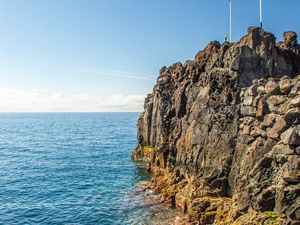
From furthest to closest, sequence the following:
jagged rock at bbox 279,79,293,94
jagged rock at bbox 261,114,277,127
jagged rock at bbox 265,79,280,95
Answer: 1. jagged rock at bbox 265,79,280,95
2. jagged rock at bbox 261,114,277,127
3. jagged rock at bbox 279,79,293,94

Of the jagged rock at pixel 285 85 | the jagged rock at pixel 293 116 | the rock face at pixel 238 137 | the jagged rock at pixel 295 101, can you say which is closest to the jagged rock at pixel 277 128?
the rock face at pixel 238 137

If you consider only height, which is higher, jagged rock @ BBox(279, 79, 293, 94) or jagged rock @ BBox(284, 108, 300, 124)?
jagged rock @ BBox(279, 79, 293, 94)

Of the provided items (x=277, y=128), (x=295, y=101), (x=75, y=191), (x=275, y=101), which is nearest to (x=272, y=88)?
(x=275, y=101)

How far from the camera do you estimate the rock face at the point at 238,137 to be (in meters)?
29.7

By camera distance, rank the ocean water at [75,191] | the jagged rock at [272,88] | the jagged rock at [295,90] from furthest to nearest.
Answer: the ocean water at [75,191], the jagged rock at [272,88], the jagged rock at [295,90]

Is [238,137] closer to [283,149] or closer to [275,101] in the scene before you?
[275,101]

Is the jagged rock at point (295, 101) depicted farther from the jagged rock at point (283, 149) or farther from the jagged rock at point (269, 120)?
the jagged rock at point (283, 149)

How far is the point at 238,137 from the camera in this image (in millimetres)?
37281

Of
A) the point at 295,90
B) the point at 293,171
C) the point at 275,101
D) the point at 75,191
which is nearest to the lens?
the point at 293,171

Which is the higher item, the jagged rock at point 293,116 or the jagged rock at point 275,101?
the jagged rock at point 275,101

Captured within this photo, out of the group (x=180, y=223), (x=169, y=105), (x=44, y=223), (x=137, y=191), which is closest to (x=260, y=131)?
(x=180, y=223)

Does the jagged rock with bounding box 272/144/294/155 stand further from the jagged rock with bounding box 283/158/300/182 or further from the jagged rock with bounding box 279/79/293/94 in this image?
the jagged rock with bounding box 279/79/293/94

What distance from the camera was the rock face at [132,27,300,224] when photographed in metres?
29.7

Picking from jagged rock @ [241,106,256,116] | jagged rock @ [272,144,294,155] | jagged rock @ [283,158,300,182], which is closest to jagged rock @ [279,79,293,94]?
jagged rock @ [241,106,256,116]
